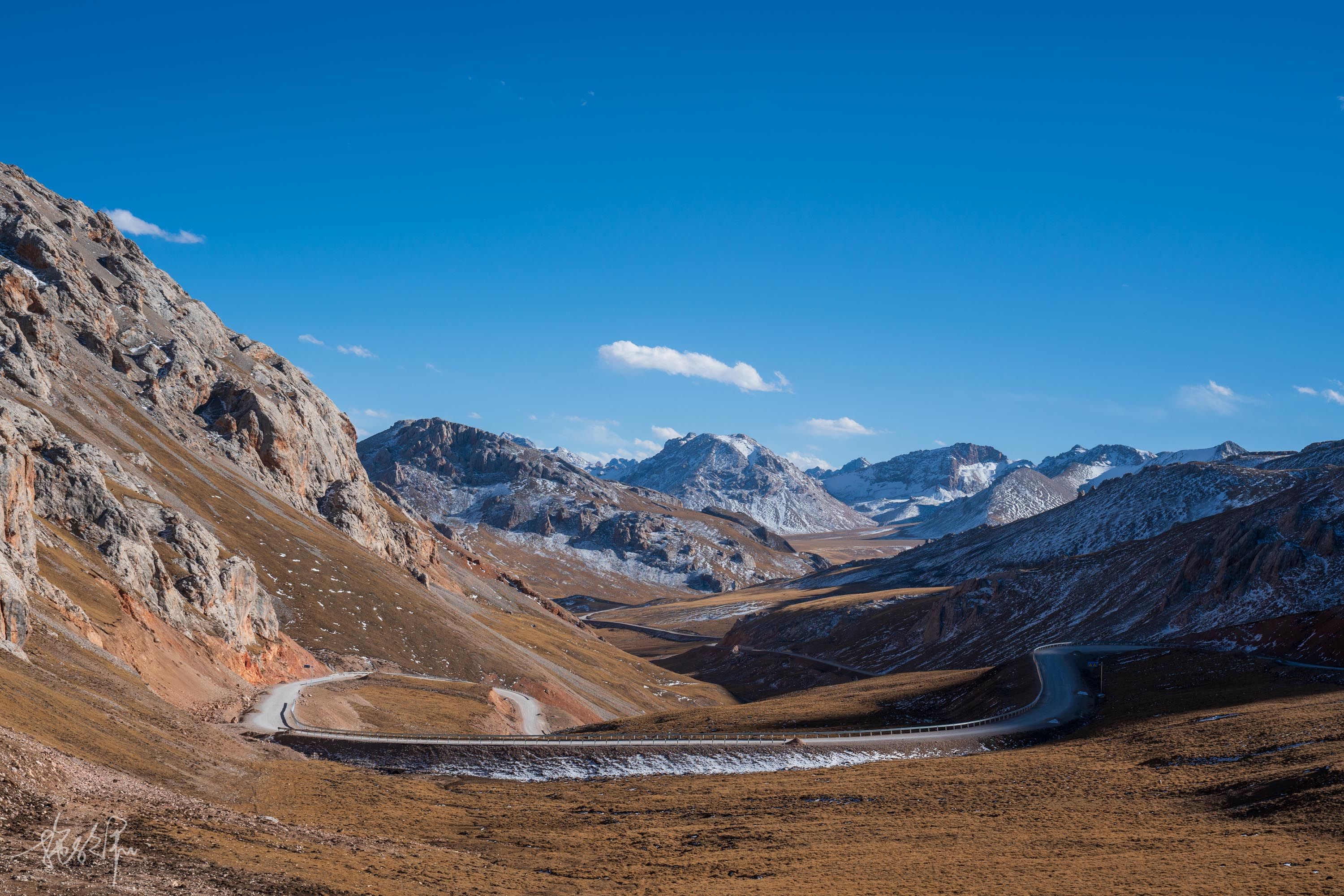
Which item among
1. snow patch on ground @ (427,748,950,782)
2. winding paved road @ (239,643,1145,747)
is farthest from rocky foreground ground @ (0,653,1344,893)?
winding paved road @ (239,643,1145,747)

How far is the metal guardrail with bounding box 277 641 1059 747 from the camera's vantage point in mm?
63438

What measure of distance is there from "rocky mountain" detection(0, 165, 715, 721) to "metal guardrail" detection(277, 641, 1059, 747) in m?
10.4

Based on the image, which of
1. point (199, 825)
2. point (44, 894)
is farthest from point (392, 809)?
point (44, 894)

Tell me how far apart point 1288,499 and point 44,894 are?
173 m

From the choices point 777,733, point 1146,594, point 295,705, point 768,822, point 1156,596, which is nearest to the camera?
point 768,822

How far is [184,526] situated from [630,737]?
189 ft

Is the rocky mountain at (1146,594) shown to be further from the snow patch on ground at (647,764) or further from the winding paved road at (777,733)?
the snow patch on ground at (647,764)

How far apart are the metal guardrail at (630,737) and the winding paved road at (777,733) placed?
0.07 metres

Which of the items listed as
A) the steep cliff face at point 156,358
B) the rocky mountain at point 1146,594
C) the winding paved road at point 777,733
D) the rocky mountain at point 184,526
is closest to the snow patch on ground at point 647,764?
the winding paved road at point 777,733

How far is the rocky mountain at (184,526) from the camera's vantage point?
67.6 m

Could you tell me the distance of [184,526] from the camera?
304 feet

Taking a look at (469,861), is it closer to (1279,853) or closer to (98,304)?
(1279,853)

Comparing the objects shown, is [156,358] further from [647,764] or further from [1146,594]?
[1146,594]

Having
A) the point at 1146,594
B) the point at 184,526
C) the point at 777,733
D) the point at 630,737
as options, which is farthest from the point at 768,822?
the point at 1146,594
